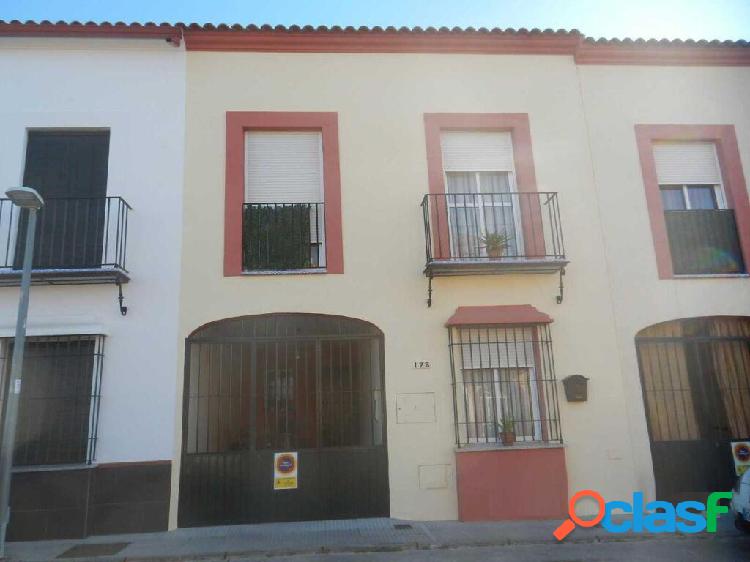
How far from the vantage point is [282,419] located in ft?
24.1

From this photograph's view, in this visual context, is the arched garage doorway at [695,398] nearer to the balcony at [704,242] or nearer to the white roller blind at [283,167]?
the balcony at [704,242]

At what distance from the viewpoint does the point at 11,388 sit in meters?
6.02

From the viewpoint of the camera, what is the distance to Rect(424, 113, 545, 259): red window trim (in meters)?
7.93

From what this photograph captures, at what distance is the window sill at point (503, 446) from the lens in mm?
7152

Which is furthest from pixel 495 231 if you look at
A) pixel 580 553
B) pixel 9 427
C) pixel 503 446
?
pixel 9 427

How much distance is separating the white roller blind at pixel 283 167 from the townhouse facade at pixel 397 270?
0.03 metres

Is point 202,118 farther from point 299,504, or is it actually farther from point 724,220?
point 724,220

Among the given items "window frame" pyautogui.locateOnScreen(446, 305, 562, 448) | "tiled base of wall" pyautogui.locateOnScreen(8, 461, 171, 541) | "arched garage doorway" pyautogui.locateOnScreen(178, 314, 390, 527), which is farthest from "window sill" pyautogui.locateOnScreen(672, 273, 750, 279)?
"tiled base of wall" pyautogui.locateOnScreen(8, 461, 171, 541)

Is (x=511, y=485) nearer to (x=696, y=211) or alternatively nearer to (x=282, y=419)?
(x=282, y=419)

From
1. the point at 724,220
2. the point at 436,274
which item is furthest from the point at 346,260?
the point at 724,220

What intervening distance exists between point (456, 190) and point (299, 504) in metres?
4.94

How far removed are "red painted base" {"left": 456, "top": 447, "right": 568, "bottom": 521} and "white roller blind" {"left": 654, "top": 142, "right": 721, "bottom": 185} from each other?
4.67 metres

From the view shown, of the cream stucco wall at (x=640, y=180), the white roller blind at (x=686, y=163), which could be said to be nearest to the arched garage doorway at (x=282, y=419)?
the cream stucco wall at (x=640, y=180)

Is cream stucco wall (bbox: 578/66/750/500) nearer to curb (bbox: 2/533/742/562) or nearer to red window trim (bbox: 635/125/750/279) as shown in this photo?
red window trim (bbox: 635/125/750/279)
